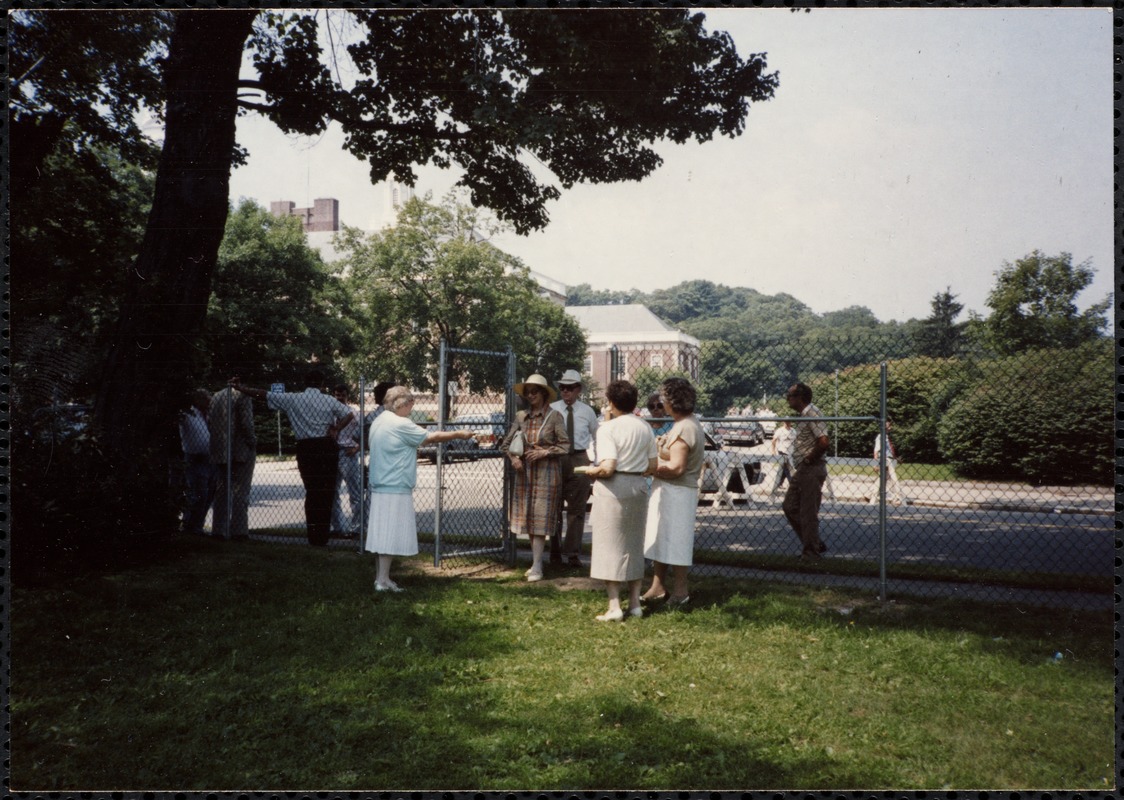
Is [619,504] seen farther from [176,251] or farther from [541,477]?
[176,251]

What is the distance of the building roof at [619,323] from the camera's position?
13.1 metres

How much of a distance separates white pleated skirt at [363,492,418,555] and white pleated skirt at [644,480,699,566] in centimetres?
218

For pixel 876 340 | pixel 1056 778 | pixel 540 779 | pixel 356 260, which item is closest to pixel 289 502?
pixel 876 340

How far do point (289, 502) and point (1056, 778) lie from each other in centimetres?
1486

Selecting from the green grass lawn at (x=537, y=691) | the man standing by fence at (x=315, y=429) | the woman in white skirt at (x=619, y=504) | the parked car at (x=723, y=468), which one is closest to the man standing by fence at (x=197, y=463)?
the man standing by fence at (x=315, y=429)

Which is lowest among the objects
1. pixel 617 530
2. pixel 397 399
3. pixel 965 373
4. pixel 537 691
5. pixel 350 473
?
pixel 537 691

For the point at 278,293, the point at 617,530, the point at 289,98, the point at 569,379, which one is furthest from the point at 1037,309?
the point at 278,293

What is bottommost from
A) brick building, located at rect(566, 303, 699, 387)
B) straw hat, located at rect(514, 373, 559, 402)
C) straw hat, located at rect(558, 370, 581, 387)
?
straw hat, located at rect(514, 373, 559, 402)

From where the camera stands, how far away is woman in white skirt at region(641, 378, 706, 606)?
6.58 metres

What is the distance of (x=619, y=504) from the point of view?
6367 mm

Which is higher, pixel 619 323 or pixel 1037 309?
pixel 619 323

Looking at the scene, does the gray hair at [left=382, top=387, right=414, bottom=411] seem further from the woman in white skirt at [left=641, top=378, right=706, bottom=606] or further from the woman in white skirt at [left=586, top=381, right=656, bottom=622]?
the woman in white skirt at [left=641, top=378, right=706, bottom=606]

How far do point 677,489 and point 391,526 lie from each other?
2.59 m

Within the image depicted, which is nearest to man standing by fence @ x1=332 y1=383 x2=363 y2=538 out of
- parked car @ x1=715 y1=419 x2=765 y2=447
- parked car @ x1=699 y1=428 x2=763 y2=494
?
parked car @ x1=715 y1=419 x2=765 y2=447
